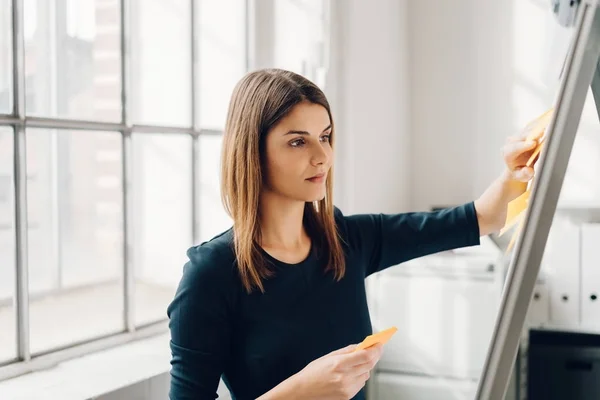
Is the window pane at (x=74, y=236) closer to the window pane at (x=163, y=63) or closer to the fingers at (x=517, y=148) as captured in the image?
the window pane at (x=163, y=63)

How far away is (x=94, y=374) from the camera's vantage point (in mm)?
1488

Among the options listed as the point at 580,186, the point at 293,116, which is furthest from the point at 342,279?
the point at 580,186

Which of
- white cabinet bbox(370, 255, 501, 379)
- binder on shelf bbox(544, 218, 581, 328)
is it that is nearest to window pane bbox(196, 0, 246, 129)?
white cabinet bbox(370, 255, 501, 379)

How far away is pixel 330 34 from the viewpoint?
7.88 ft

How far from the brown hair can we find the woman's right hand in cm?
18

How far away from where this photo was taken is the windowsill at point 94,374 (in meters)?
1.36

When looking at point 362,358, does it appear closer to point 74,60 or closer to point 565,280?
point 74,60

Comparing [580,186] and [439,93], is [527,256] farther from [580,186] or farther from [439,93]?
[439,93]

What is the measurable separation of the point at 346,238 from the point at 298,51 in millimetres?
1076

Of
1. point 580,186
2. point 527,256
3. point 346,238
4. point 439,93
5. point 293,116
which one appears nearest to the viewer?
point 527,256

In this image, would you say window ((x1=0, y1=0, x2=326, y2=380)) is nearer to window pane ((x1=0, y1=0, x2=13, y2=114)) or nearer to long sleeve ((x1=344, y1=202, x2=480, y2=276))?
window pane ((x1=0, y1=0, x2=13, y2=114))

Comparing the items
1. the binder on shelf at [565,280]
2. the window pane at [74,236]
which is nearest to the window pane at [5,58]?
the window pane at [74,236]

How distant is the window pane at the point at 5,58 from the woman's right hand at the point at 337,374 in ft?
2.76

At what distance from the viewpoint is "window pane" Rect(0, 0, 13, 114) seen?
55.1 inches
